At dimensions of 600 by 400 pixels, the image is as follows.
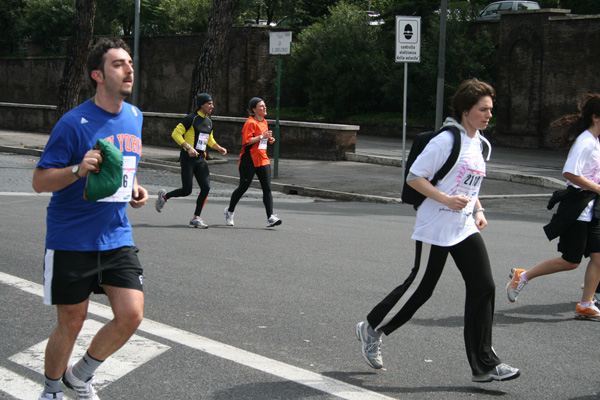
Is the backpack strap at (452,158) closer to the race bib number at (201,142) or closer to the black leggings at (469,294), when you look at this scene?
the black leggings at (469,294)

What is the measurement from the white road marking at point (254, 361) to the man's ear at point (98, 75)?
2.07 m

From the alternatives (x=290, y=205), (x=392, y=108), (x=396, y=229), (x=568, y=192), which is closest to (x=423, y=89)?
(x=392, y=108)

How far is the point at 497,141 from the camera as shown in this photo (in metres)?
29.6

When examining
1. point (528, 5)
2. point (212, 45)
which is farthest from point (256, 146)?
point (528, 5)

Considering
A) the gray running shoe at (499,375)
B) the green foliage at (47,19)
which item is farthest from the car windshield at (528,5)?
the gray running shoe at (499,375)

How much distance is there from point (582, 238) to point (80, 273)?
430cm

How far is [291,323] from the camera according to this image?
6238 millimetres

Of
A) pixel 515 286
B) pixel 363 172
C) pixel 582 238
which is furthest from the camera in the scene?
pixel 363 172

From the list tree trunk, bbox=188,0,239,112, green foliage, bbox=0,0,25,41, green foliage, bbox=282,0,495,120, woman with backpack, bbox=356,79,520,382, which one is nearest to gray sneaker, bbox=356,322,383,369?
woman with backpack, bbox=356,79,520,382

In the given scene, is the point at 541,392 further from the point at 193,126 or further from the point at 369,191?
the point at 369,191

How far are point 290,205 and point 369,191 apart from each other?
8.49 ft

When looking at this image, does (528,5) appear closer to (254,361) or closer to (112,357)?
(254,361)

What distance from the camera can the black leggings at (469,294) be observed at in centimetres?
476

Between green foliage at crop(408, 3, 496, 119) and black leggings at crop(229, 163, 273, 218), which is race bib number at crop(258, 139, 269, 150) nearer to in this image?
black leggings at crop(229, 163, 273, 218)
